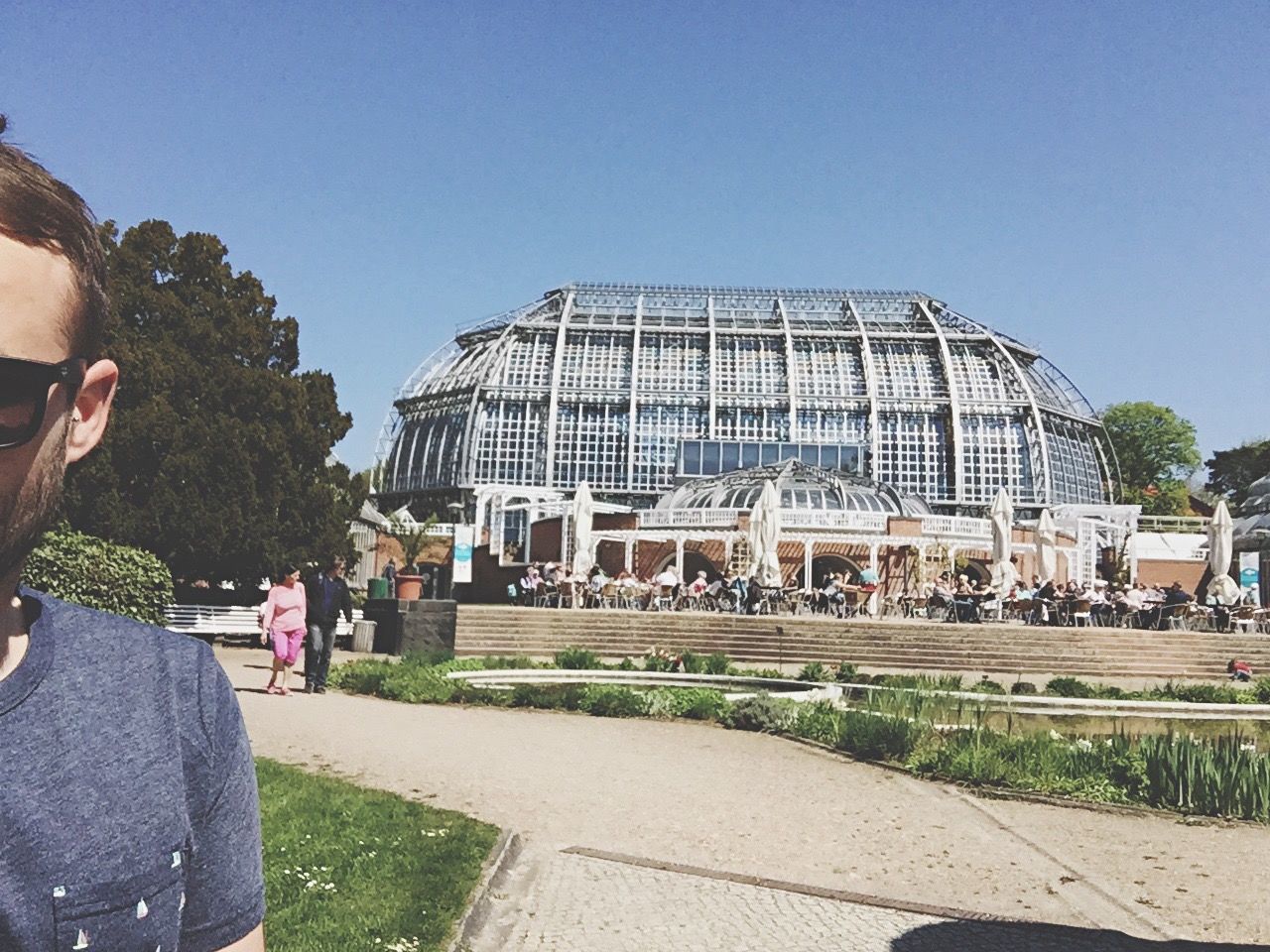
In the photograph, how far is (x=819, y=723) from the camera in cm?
1241

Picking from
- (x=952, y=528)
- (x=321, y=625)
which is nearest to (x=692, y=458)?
(x=952, y=528)

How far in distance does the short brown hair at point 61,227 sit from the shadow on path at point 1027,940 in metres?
5.08

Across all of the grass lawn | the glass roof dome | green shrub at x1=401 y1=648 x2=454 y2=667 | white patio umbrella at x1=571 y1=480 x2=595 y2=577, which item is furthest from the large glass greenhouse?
the grass lawn

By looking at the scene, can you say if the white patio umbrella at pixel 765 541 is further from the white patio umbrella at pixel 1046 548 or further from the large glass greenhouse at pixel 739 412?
the large glass greenhouse at pixel 739 412

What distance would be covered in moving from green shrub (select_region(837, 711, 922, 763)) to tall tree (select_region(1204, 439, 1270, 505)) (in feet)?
214

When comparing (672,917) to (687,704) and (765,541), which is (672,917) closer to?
(687,704)

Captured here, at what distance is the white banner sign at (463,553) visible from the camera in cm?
3062

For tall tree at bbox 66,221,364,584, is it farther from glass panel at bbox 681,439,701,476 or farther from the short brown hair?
glass panel at bbox 681,439,701,476

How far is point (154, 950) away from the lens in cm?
132

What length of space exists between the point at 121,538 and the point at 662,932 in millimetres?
19274

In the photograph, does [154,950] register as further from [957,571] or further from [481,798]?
[957,571]

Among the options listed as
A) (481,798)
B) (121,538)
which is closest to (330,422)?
(121,538)

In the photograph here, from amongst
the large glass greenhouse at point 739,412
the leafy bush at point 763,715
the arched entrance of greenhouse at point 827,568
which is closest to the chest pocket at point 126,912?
the leafy bush at point 763,715

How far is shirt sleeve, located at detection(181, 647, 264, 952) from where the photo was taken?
1430 millimetres
